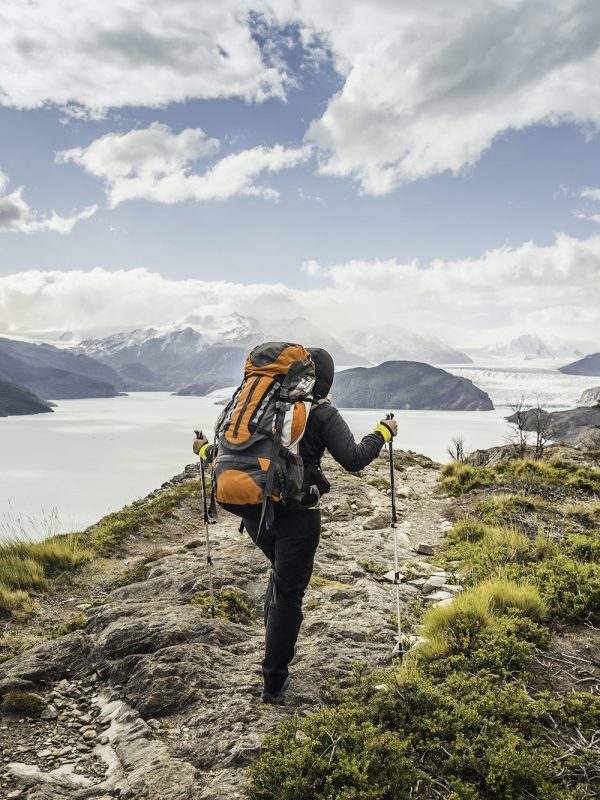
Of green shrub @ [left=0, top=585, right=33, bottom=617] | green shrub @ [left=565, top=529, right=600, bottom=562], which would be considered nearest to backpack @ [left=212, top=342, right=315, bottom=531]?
green shrub @ [left=0, top=585, right=33, bottom=617]

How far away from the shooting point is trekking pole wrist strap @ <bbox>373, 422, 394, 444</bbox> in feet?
14.3

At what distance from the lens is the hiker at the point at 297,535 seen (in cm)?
389

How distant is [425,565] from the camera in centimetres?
843

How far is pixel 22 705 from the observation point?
4.32 m

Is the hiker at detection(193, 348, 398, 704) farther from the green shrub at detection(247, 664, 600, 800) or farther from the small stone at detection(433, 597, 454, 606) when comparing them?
the small stone at detection(433, 597, 454, 606)

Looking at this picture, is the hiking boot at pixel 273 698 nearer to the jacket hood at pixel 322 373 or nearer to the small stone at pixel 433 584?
the jacket hood at pixel 322 373

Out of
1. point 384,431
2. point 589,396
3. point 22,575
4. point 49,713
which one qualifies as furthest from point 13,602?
point 589,396

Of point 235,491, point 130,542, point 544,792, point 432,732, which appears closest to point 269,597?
point 235,491

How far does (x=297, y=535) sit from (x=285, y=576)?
1.17 ft

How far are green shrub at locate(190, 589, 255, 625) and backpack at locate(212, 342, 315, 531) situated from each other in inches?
110

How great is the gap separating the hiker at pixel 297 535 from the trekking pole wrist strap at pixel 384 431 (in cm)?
18

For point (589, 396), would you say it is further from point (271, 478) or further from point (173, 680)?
point (271, 478)

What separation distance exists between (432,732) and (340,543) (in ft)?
22.5

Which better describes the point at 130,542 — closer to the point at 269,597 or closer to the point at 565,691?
the point at 269,597
